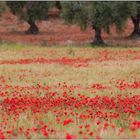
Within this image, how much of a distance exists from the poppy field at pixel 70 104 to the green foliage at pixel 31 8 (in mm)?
34699

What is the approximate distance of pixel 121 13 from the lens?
44.1 meters

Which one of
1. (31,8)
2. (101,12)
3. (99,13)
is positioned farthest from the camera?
(31,8)

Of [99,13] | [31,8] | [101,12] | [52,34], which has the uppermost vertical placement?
[101,12]

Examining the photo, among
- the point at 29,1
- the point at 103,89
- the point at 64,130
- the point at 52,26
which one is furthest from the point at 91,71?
the point at 52,26

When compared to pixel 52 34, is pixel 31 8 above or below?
above

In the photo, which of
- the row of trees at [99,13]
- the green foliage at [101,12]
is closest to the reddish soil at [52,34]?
the row of trees at [99,13]

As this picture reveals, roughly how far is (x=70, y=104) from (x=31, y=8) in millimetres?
46386

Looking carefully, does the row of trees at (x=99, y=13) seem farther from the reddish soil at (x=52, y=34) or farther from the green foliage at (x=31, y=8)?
the green foliage at (x=31, y=8)

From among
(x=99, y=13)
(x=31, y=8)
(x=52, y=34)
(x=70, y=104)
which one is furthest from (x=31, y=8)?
(x=70, y=104)

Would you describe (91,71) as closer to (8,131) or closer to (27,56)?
(27,56)

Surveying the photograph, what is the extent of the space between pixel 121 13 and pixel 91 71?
23.7 metres

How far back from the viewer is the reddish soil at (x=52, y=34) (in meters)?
47.8

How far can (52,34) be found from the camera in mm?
56469

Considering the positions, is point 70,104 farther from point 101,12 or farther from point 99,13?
point 99,13
